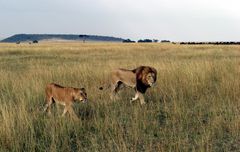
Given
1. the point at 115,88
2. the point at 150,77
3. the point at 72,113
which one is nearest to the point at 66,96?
the point at 72,113

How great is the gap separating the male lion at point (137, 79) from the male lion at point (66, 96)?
1921 millimetres

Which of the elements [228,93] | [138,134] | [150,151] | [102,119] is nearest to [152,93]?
[228,93]

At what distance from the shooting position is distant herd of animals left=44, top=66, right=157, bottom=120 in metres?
7.32

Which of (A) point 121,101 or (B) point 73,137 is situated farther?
(A) point 121,101

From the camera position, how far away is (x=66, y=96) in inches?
293

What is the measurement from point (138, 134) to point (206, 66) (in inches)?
349

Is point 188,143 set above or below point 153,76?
below

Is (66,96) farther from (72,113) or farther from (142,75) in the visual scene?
(142,75)

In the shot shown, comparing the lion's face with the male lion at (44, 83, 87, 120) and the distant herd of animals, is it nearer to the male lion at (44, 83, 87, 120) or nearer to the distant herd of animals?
the distant herd of animals

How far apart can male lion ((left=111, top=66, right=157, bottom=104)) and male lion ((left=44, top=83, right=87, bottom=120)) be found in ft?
6.30

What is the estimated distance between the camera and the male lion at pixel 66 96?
7152 millimetres

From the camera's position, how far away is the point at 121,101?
9.48 m

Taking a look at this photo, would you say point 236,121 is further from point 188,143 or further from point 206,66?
point 206,66

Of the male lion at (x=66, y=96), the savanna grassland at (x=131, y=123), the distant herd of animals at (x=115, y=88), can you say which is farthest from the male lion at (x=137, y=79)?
the male lion at (x=66, y=96)
